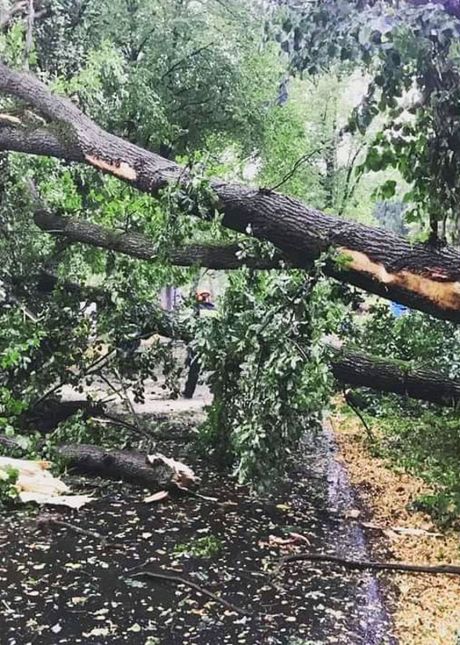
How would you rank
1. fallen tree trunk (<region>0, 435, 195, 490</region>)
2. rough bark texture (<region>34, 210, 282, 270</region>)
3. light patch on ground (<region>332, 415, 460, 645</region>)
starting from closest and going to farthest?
light patch on ground (<region>332, 415, 460, 645</region>) < fallen tree trunk (<region>0, 435, 195, 490</region>) < rough bark texture (<region>34, 210, 282, 270</region>)

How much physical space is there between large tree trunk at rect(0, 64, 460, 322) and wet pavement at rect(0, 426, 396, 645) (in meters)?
1.27

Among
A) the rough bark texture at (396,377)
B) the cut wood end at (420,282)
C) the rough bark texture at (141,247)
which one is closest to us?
the cut wood end at (420,282)

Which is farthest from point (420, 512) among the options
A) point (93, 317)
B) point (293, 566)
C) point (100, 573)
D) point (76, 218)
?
point (76, 218)

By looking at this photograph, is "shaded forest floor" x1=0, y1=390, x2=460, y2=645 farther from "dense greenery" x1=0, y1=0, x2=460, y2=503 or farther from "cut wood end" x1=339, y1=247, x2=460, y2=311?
"cut wood end" x1=339, y1=247, x2=460, y2=311

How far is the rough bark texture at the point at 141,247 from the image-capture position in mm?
4105

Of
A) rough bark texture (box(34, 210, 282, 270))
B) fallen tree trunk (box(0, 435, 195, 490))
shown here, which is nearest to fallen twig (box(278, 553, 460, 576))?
fallen tree trunk (box(0, 435, 195, 490))

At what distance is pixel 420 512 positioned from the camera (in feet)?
12.3

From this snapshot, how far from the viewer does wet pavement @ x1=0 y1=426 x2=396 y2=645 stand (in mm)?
2322

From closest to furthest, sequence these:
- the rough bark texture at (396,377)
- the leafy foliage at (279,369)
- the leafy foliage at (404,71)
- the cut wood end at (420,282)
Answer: the leafy foliage at (404,71), the cut wood end at (420,282), the leafy foliage at (279,369), the rough bark texture at (396,377)

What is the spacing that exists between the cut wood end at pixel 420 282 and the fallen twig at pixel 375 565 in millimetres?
1142

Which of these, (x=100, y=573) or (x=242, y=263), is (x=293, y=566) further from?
(x=242, y=263)

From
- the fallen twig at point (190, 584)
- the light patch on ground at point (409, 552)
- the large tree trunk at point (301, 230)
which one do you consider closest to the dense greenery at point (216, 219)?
the large tree trunk at point (301, 230)

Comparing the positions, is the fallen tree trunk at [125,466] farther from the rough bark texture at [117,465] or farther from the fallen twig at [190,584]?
the fallen twig at [190,584]

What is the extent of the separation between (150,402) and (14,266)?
7.20 feet
